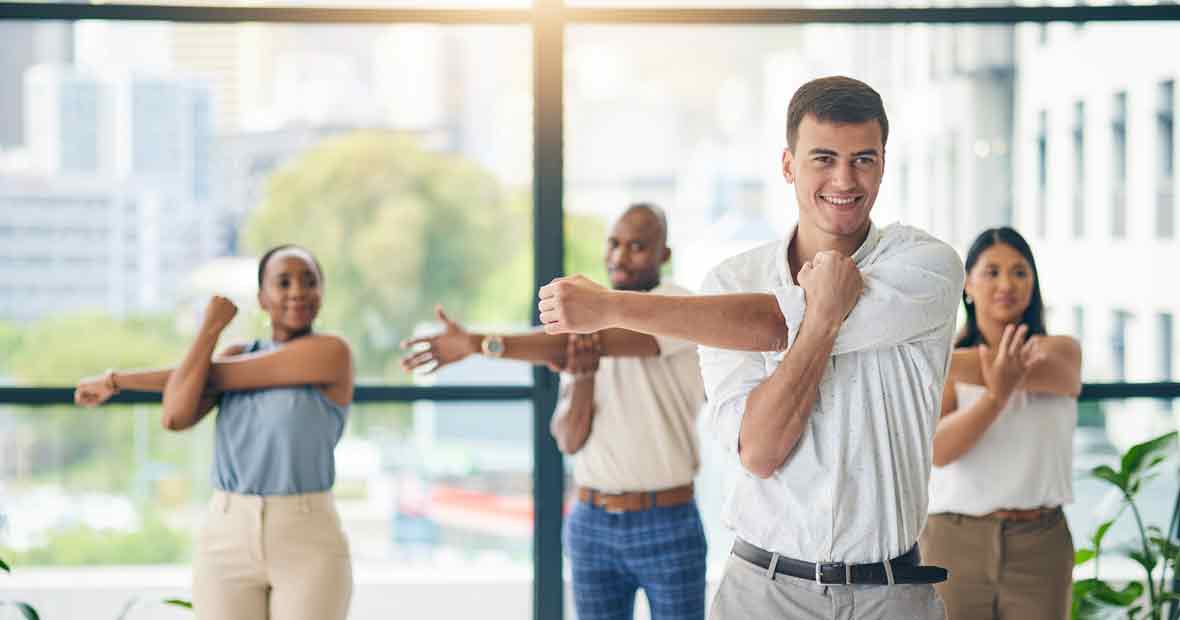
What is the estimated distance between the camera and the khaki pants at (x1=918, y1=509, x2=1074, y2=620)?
2.60 meters

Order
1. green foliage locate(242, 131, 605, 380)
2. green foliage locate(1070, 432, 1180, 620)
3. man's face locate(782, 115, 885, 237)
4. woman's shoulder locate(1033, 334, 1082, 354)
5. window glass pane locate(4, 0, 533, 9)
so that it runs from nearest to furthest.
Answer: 1. man's face locate(782, 115, 885, 237)
2. woman's shoulder locate(1033, 334, 1082, 354)
3. green foliage locate(1070, 432, 1180, 620)
4. window glass pane locate(4, 0, 533, 9)
5. green foliage locate(242, 131, 605, 380)

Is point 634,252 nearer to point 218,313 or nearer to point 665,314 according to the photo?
point 218,313

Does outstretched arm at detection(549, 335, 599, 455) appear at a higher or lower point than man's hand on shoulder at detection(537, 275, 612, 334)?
lower

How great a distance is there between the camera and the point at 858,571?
1.73m

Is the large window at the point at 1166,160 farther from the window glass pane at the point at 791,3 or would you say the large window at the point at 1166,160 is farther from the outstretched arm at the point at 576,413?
the outstretched arm at the point at 576,413

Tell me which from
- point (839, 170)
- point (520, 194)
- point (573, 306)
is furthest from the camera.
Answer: point (520, 194)

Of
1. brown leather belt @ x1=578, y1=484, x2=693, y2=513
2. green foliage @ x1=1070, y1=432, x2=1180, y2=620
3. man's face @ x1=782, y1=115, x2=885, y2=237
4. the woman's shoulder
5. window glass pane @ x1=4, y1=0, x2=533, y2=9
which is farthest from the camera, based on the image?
window glass pane @ x1=4, y1=0, x2=533, y2=9

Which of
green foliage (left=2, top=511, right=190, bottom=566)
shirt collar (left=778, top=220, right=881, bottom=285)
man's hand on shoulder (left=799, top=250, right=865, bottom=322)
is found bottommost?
green foliage (left=2, top=511, right=190, bottom=566)

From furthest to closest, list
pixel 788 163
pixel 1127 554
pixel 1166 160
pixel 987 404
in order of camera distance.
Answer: pixel 1166 160 < pixel 1127 554 < pixel 987 404 < pixel 788 163

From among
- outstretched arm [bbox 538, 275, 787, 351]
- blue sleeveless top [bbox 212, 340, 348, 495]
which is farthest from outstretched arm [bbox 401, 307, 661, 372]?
outstretched arm [bbox 538, 275, 787, 351]

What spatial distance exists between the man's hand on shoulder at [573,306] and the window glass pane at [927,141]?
63.7 inches

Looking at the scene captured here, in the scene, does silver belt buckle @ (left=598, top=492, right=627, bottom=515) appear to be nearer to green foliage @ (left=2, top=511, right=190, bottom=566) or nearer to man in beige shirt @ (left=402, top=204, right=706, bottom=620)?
man in beige shirt @ (left=402, top=204, right=706, bottom=620)

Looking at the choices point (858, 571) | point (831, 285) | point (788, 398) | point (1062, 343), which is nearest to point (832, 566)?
point (858, 571)

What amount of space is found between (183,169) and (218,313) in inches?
37.6
